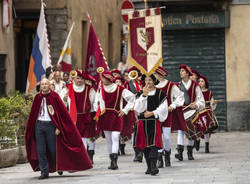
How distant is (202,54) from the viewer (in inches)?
901

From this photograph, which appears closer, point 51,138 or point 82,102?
point 51,138

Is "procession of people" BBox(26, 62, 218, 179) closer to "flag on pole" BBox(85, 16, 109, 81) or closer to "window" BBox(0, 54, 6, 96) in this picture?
"flag on pole" BBox(85, 16, 109, 81)

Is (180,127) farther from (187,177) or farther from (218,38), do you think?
(218,38)

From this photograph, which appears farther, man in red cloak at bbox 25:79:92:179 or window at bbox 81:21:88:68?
window at bbox 81:21:88:68

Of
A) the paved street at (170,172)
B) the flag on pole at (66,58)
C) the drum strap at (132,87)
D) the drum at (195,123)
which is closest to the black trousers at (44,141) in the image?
the paved street at (170,172)

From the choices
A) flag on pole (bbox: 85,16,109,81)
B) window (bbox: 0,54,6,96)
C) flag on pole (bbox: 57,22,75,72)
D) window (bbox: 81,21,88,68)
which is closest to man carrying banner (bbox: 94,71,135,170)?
flag on pole (bbox: 85,16,109,81)

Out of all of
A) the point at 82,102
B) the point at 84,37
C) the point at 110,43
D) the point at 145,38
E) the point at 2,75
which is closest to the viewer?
the point at 82,102

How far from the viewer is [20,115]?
16.4m

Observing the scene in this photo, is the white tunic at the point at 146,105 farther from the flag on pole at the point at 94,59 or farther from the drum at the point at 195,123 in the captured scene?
the flag on pole at the point at 94,59

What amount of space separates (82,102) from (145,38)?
1704mm

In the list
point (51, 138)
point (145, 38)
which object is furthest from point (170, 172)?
point (145, 38)

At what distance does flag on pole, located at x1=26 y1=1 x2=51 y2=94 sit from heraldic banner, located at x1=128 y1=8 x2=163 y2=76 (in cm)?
404

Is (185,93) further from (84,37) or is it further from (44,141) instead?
(84,37)

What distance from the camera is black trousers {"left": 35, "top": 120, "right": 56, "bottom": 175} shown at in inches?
519
